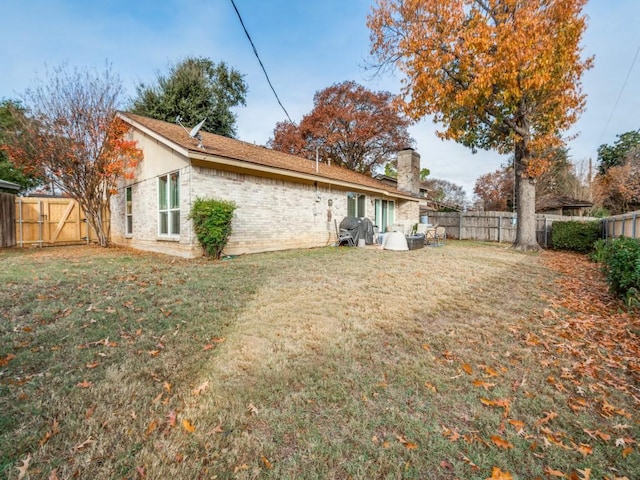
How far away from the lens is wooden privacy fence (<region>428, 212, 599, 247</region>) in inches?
607

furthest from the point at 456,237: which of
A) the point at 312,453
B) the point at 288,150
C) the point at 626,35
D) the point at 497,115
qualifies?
the point at 312,453

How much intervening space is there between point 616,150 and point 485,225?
2200 cm

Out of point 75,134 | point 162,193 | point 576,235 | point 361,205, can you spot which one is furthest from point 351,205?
point 75,134

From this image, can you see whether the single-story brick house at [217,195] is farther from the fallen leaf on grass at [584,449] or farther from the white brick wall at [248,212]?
the fallen leaf on grass at [584,449]

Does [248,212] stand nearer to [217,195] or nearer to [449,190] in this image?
[217,195]

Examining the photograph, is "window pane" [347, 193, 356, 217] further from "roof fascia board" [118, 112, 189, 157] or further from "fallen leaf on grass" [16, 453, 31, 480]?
"fallen leaf on grass" [16, 453, 31, 480]

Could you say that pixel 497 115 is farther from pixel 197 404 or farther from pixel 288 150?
pixel 288 150

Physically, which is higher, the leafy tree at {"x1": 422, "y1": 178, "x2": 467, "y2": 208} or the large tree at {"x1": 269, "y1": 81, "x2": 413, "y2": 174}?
the large tree at {"x1": 269, "y1": 81, "x2": 413, "y2": 174}

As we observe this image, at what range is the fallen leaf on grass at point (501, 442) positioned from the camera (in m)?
1.92

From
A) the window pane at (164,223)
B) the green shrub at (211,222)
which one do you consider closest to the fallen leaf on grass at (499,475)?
the green shrub at (211,222)

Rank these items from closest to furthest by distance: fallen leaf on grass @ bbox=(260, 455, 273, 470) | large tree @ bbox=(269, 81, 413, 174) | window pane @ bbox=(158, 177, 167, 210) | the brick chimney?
1. fallen leaf on grass @ bbox=(260, 455, 273, 470)
2. window pane @ bbox=(158, 177, 167, 210)
3. the brick chimney
4. large tree @ bbox=(269, 81, 413, 174)

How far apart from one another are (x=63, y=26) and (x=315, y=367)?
481 inches

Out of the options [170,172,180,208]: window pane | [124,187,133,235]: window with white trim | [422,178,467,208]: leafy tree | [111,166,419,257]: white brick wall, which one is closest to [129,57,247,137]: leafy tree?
[111,166,419,257]: white brick wall

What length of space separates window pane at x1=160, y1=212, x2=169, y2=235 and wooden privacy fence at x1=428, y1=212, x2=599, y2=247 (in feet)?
52.5
